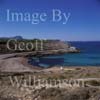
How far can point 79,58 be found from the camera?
11.2m

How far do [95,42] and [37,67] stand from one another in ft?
5.72

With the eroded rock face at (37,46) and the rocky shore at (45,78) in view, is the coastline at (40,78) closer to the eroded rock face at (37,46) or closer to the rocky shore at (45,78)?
the rocky shore at (45,78)

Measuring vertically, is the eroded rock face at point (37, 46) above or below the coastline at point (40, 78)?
above

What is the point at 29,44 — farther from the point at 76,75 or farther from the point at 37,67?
the point at 76,75

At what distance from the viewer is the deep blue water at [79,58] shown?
11.1 meters

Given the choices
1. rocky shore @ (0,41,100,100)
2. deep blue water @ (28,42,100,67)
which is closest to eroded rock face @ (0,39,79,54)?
rocky shore @ (0,41,100,100)

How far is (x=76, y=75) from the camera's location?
1111 centimetres

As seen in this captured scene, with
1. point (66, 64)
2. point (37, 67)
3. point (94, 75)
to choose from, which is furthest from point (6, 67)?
point (94, 75)

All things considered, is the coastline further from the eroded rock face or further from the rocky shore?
the eroded rock face

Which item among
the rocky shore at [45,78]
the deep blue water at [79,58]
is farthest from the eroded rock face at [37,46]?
the deep blue water at [79,58]

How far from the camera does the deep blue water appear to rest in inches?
437

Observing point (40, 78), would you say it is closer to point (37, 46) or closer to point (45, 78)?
point (45, 78)

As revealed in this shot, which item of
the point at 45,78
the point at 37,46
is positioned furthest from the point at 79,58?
the point at 37,46

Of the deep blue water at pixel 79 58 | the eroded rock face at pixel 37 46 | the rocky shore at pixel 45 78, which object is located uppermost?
the eroded rock face at pixel 37 46
